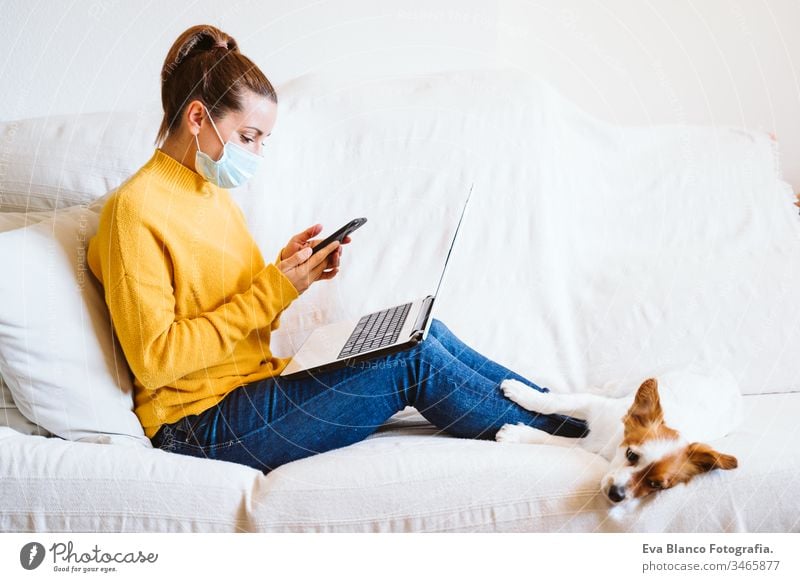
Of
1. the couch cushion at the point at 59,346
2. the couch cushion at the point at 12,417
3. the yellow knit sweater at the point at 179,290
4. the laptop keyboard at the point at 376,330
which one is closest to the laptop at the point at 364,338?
the laptop keyboard at the point at 376,330

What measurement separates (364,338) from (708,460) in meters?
0.55

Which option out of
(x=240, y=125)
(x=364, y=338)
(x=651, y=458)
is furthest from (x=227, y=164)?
(x=651, y=458)

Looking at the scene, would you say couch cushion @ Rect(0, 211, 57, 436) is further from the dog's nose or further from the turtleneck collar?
the dog's nose

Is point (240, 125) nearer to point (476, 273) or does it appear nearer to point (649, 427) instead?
point (476, 273)

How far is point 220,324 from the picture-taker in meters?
1.16

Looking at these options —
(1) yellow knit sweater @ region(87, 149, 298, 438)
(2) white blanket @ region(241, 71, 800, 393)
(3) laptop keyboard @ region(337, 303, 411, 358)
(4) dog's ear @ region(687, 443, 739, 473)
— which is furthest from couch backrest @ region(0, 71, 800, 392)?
(4) dog's ear @ region(687, 443, 739, 473)

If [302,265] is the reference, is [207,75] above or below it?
above

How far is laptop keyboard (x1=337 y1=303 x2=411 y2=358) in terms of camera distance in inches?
47.6

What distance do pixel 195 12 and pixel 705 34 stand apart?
120 centimetres

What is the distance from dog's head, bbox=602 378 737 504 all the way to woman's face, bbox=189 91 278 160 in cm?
72

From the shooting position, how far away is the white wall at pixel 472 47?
63.8 inches

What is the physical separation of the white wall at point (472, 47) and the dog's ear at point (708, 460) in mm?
1066

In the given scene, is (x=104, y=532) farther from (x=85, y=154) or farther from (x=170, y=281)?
(x=85, y=154)

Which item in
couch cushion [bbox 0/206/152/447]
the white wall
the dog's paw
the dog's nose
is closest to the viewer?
the dog's nose
